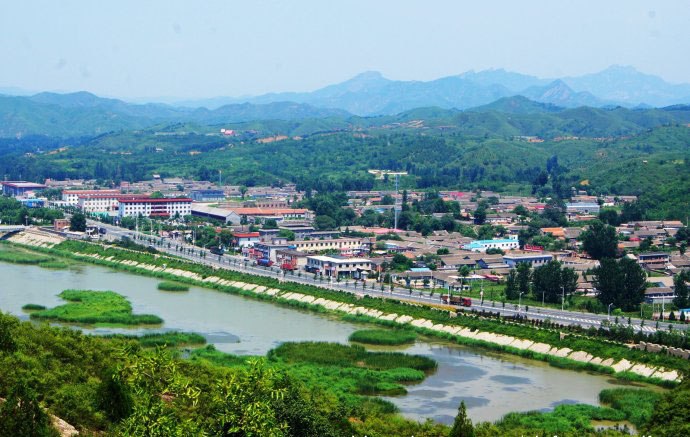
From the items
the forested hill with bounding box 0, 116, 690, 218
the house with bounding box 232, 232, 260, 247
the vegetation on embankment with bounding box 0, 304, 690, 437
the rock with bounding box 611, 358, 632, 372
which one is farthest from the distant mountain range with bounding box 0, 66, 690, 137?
the vegetation on embankment with bounding box 0, 304, 690, 437

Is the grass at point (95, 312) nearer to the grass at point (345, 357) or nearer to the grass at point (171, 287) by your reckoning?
the grass at point (171, 287)

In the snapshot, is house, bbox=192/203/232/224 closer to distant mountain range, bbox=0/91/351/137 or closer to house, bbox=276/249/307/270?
house, bbox=276/249/307/270

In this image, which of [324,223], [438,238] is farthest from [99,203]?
[438,238]

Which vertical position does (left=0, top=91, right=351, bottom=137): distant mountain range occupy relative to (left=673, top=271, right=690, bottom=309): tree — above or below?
above

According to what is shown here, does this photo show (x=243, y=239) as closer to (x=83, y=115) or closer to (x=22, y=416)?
(x=22, y=416)

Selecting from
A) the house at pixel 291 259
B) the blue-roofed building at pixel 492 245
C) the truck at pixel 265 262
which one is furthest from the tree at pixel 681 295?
the truck at pixel 265 262

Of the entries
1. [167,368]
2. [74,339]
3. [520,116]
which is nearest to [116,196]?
[74,339]

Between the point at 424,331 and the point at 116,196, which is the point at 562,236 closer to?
the point at 424,331
